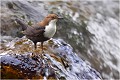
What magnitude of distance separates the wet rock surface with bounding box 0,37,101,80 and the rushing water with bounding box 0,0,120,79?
243 centimetres

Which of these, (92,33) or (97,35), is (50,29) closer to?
(92,33)

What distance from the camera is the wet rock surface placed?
5117 millimetres

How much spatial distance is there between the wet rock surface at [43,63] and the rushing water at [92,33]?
2430 millimetres

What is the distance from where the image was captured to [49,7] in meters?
10.9

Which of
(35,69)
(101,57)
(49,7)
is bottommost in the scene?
(101,57)

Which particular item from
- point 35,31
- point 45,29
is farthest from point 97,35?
point 45,29

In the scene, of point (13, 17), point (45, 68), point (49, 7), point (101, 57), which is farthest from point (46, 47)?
point (49, 7)

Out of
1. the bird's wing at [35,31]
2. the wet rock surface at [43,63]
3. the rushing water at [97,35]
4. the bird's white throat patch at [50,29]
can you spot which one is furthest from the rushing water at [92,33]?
the bird's white throat patch at [50,29]

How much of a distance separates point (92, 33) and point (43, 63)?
207 inches

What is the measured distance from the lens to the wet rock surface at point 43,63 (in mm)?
5117

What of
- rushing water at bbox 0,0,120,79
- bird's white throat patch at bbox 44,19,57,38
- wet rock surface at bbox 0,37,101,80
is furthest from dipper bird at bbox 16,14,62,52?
rushing water at bbox 0,0,120,79

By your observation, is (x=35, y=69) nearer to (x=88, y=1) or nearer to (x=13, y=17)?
(x=13, y=17)

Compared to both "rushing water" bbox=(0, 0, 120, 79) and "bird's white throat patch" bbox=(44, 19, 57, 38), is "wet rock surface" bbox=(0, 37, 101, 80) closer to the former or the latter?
"bird's white throat patch" bbox=(44, 19, 57, 38)

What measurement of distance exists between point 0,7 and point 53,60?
370 cm
